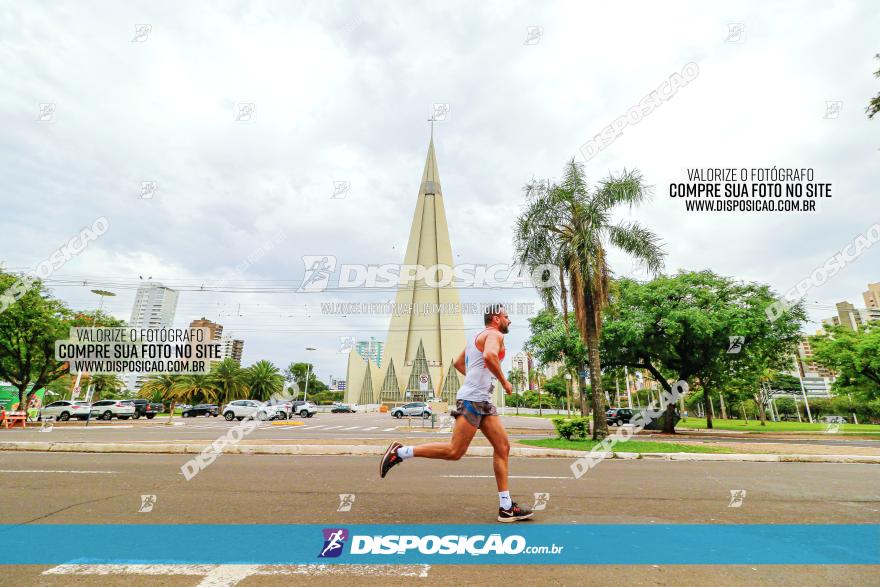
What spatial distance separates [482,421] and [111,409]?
4089cm

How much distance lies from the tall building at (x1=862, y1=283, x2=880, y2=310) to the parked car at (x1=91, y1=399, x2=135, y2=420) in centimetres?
9681

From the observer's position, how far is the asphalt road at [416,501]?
9.37 feet

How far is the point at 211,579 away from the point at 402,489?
304cm

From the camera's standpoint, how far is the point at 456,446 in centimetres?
415

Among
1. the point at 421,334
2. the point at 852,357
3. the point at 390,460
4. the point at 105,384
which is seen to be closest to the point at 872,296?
the point at 852,357

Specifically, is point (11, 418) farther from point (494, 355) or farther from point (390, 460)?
point (494, 355)

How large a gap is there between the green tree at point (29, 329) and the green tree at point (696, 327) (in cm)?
3409

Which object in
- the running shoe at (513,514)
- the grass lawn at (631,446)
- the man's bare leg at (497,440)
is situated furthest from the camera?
the grass lawn at (631,446)

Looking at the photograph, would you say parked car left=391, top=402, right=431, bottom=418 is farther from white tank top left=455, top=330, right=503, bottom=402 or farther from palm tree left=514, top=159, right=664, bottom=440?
white tank top left=455, top=330, right=503, bottom=402

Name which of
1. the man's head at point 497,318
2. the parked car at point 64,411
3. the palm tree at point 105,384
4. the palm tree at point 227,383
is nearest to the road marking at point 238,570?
the man's head at point 497,318

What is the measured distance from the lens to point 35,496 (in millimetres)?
5195

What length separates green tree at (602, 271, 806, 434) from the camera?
19672 millimetres

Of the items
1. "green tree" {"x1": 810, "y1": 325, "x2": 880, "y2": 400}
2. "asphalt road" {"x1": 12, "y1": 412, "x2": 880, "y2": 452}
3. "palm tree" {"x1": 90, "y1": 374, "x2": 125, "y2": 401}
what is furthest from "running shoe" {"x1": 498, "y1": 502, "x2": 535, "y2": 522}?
"palm tree" {"x1": 90, "y1": 374, "x2": 125, "y2": 401}

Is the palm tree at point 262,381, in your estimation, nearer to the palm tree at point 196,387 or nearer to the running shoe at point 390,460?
the palm tree at point 196,387
